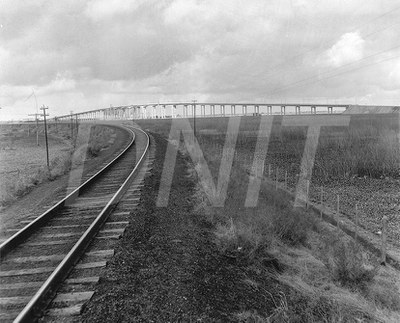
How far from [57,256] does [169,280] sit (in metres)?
2.34

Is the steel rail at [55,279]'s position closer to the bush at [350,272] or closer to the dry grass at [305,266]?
the dry grass at [305,266]

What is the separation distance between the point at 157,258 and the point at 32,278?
214 centimetres

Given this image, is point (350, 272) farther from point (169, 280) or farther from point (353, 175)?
point (353, 175)

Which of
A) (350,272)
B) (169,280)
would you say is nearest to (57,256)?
(169,280)

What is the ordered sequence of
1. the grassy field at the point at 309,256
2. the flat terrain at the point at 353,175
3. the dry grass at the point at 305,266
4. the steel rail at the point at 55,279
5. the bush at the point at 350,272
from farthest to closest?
1. the flat terrain at the point at 353,175
2. the bush at the point at 350,272
3. the grassy field at the point at 309,256
4. the dry grass at the point at 305,266
5. the steel rail at the point at 55,279

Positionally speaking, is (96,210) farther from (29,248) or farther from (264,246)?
Result: (264,246)

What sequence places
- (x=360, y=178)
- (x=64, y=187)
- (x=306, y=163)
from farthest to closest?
(x=306, y=163) → (x=360, y=178) → (x=64, y=187)

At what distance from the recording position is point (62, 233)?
831cm

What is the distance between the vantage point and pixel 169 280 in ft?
19.8

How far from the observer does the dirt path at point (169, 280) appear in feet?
16.6

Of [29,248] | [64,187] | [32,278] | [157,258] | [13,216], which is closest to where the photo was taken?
[32,278]

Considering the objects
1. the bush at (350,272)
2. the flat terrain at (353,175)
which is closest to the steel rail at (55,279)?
the bush at (350,272)

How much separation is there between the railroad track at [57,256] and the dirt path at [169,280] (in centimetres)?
34

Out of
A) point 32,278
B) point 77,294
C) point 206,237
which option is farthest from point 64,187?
point 77,294
